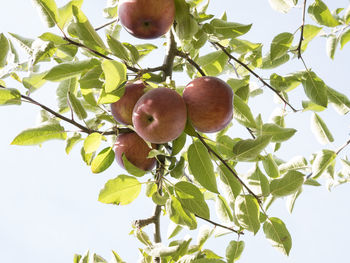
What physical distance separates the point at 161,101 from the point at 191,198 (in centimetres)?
46

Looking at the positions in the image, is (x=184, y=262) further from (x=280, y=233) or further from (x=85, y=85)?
(x=85, y=85)

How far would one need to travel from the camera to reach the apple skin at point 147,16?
4.84 feet

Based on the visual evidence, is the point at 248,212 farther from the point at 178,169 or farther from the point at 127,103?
the point at 127,103

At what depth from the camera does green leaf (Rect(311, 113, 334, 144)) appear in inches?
76.9

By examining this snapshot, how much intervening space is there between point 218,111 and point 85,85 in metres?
0.55

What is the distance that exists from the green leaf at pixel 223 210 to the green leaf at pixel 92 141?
0.66 meters

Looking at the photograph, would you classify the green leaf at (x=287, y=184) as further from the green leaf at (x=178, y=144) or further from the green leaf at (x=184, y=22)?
the green leaf at (x=184, y=22)

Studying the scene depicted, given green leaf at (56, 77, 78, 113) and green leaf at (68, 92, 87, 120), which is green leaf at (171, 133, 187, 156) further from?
green leaf at (56, 77, 78, 113)

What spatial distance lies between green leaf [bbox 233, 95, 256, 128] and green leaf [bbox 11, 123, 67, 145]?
2.50ft

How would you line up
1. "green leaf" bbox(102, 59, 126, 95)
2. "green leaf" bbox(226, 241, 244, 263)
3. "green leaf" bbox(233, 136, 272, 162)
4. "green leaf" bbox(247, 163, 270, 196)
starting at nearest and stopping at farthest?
"green leaf" bbox(102, 59, 126, 95), "green leaf" bbox(233, 136, 272, 162), "green leaf" bbox(247, 163, 270, 196), "green leaf" bbox(226, 241, 244, 263)

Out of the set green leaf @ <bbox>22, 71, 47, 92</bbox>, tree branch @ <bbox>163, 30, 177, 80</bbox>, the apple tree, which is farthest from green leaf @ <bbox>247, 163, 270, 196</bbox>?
green leaf @ <bbox>22, 71, 47, 92</bbox>

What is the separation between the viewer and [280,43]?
5.81 feet

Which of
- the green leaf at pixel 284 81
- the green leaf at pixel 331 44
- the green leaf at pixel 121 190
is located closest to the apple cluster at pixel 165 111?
the green leaf at pixel 121 190

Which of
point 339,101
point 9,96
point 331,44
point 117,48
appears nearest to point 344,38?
point 331,44
